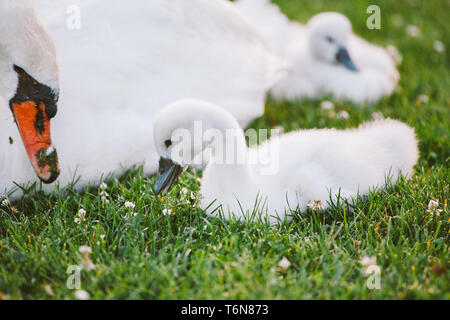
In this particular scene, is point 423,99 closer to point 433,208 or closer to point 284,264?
point 433,208

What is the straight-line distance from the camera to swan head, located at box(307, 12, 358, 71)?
14.0 feet

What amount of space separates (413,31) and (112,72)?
11.8 ft

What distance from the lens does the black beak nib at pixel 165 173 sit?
2.32m

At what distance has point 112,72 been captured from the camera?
2.74 metres

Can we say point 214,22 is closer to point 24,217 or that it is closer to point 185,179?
point 185,179

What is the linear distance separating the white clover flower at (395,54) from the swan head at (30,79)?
345 cm

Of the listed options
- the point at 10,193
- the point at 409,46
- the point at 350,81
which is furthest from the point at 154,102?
the point at 409,46

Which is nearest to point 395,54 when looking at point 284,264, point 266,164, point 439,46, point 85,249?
point 439,46

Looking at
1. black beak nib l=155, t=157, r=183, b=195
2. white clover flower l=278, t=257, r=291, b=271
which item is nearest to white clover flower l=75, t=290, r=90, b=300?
black beak nib l=155, t=157, r=183, b=195

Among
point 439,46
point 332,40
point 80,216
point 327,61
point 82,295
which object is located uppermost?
point 439,46

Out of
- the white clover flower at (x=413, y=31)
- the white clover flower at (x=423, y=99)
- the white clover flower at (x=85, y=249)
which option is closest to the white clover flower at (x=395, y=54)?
the white clover flower at (x=413, y=31)

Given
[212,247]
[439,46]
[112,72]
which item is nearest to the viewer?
[212,247]

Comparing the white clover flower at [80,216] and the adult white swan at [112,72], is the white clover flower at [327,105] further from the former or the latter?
the white clover flower at [80,216]
